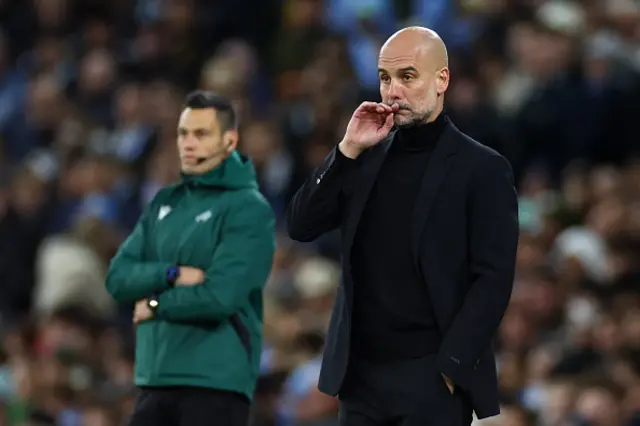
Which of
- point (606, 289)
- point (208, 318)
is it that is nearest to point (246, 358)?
point (208, 318)

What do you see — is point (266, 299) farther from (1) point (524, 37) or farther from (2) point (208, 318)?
(2) point (208, 318)

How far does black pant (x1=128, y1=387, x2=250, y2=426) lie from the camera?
6562 mm

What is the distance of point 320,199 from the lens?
6016 mm

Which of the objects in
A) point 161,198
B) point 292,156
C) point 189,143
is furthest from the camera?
point 292,156

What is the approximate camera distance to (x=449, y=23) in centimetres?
1367

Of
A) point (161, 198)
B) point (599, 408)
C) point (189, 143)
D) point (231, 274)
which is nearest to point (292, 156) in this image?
point (599, 408)

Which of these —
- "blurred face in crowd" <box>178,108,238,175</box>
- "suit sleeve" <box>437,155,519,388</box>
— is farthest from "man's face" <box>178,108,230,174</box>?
"suit sleeve" <box>437,155,519,388</box>

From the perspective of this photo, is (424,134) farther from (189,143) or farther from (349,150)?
(189,143)

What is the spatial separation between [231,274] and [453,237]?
110 cm

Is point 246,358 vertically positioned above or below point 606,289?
above

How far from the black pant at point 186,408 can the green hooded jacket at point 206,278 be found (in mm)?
50

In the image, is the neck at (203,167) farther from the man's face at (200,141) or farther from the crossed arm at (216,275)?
the crossed arm at (216,275)

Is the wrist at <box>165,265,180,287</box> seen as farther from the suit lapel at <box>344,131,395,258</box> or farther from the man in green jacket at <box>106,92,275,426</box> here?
the suit lapel at <box>344,131,395,258</box>

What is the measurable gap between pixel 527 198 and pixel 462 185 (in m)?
5.95
